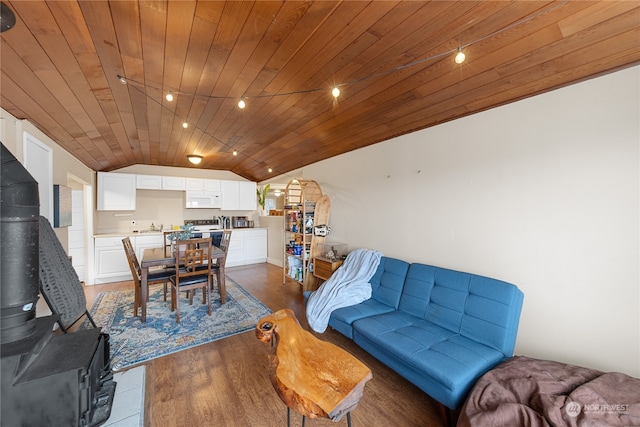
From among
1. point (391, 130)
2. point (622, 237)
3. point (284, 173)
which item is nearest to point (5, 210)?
point (391, 130)

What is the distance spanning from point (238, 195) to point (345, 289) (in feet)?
14.7

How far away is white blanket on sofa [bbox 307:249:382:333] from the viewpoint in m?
2.60

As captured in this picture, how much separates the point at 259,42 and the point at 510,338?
282 cm

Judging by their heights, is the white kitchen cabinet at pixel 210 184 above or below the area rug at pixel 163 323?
above

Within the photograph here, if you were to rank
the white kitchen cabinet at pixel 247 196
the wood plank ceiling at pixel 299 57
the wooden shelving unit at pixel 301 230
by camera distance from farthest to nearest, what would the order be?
the white kitchen cabinet at pixel 247 196, the wooden shelving unit at pixel 301 230, the wood plank ceiling at pixel 299 57

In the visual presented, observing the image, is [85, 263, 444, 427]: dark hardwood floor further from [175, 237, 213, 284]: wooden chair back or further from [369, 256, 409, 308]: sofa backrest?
[175, 237, 213, 284]: wooden chair back

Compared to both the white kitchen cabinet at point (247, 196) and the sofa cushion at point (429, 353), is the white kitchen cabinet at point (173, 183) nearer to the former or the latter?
the white kitchen cabinet at point (247, 196)

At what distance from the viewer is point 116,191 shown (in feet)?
16.2

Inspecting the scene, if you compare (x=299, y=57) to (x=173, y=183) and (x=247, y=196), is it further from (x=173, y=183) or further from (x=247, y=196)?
(x=247, y=196)

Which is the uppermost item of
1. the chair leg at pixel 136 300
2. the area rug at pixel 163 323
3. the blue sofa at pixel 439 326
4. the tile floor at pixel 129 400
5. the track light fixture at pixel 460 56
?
the track light fixture at pixel 460 56

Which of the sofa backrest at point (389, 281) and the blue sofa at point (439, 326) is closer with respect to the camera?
the blue sofa at point (439, 326)

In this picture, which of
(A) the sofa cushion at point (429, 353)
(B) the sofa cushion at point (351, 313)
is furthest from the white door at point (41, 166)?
(A) the sofa cushion at point (429, 353)

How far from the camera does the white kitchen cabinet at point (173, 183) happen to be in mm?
5438

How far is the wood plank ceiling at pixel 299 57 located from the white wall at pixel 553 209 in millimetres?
217
